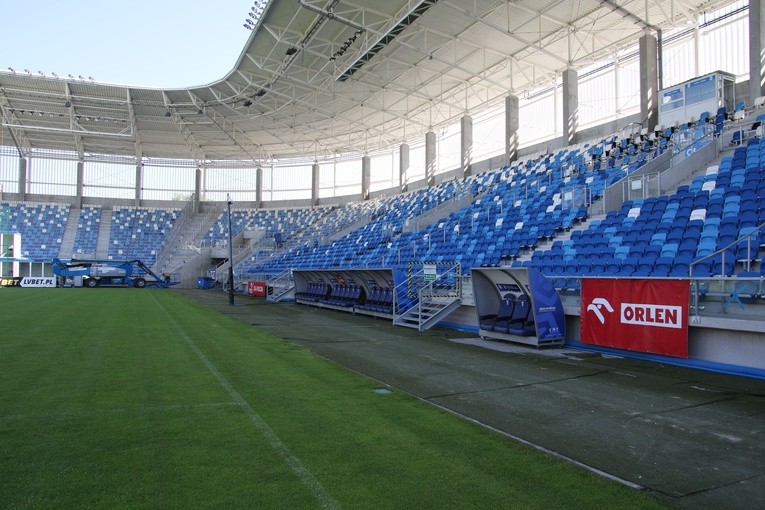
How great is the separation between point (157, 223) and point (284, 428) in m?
52.5

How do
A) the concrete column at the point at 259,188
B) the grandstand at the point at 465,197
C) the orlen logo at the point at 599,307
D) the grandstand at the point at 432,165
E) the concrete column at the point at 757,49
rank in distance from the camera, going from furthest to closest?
the concrete column at the point at 259,188 < the concrete column at the point at 757,49 < the grandstand at the point at 432,165 < the orlen logo at the point at 599,307 < the grandstand at the point at 465,197

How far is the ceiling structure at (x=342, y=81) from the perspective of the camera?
23.3m

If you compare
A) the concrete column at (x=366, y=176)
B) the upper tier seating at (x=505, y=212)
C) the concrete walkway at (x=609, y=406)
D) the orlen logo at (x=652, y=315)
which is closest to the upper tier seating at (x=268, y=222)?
the concrete column at (x=366, y=176)

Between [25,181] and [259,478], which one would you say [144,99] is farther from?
[259,478]

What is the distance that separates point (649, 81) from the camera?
73.7ft

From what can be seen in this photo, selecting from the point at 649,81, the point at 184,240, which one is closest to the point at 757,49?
the point at 649,81

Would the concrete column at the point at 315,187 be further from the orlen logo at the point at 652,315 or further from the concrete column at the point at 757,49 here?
the orlen logo at the point at 652,315

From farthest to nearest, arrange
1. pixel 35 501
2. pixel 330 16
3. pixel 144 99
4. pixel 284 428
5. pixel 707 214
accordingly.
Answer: pixel 144 99 → pixel 330 16 → pixel 707 214 → pixel 284 428 → pixel 35 501

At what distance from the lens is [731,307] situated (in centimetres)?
841

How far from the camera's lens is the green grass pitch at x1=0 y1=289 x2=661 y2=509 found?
3.66m

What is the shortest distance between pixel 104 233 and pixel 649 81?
48702mm

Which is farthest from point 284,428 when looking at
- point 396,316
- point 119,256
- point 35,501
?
point 119,256

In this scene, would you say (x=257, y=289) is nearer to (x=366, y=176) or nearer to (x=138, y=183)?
(x=366, y=176)

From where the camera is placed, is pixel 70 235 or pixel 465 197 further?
pixel 70 235
